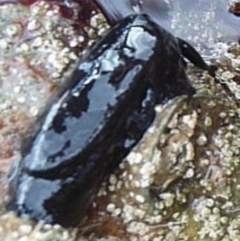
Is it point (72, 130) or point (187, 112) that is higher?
point (72, 130)

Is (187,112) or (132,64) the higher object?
(132,64)

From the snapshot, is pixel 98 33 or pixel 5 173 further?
pixel 98 33

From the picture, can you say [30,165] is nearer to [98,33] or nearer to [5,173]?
[5,173]

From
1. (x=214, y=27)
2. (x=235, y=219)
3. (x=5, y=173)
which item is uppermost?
(x=5, y=173)

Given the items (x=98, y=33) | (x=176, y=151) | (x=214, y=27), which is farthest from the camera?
(x=214, y=27)

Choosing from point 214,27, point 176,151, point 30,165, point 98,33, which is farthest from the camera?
point 214,27

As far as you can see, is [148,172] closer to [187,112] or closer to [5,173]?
[187,112]

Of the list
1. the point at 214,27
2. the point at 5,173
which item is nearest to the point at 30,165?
the point at 5,173

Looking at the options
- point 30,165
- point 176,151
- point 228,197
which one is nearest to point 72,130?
point 30,165

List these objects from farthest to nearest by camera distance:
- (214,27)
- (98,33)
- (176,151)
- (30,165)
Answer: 1. (214,27)
2. (98,33)
3. (176,151)
4. (30,165)
